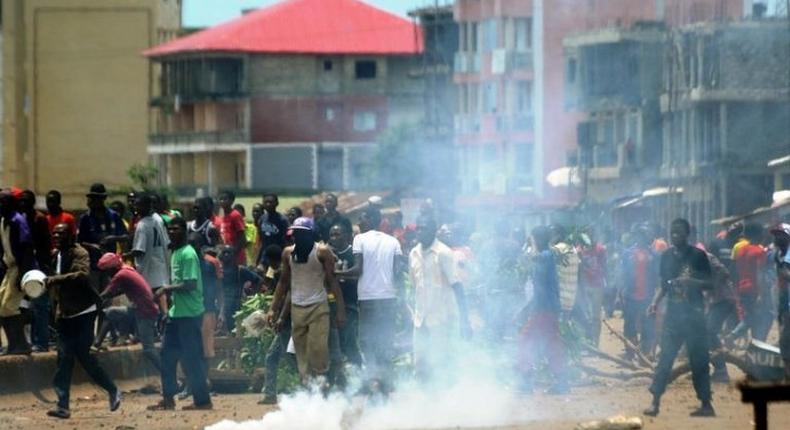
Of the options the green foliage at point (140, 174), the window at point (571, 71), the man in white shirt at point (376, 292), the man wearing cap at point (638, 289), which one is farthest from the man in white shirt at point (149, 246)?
the green foliage at point (140, 174)

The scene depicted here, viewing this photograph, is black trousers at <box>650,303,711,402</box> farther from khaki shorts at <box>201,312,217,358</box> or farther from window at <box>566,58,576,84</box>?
window at <box>566,58,576,84</box>

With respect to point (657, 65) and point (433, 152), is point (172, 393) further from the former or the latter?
point (433, 152)

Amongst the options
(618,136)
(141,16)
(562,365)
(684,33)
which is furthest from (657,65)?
(562,365)

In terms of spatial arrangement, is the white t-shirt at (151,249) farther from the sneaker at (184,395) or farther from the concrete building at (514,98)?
the concrete building at (514,98)

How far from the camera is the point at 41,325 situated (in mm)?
19906

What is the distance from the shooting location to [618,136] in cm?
5566

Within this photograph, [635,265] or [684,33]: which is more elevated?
[684,33]

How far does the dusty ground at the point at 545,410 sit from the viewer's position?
635 inches

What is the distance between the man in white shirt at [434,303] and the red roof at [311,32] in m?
63.0

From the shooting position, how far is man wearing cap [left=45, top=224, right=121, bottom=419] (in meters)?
16.6

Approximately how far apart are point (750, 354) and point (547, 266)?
204 cm

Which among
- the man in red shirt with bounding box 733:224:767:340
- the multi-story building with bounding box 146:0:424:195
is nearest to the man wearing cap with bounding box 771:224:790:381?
the man in red shirt with bounding box 733:224:767:340

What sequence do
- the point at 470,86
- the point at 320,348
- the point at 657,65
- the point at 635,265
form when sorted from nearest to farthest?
the point at 320,348 → the point at 635,265 → the point at 657,65 → the point at 470,86

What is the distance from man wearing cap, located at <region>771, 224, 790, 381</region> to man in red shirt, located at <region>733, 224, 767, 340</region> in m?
3.18
